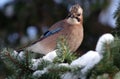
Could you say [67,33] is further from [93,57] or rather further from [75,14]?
[93,57]

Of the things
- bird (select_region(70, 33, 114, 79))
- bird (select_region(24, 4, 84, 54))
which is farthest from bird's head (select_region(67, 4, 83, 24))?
bird (select_region(70, 33, 114, 79))

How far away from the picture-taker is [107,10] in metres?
10.8

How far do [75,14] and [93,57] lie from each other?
6.76 feet

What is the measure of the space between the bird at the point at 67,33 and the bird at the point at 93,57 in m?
1.83

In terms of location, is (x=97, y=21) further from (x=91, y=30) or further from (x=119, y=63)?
(x=119, y=63)

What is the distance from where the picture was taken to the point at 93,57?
383cm

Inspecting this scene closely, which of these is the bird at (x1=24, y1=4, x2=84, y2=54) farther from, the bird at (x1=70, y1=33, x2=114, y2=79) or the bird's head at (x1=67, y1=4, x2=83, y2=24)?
the bird at (x1=70, y1=33, x2=114, y2=79)

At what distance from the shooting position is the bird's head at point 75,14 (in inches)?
227

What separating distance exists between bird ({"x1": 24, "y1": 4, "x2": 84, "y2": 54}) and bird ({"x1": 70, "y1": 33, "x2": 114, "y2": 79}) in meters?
1.83

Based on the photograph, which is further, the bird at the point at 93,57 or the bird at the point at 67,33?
the bird at the point at 67,33

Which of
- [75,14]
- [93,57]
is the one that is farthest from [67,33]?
[93,57]

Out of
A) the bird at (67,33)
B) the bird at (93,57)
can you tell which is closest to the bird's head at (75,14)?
the bird at (67,33)

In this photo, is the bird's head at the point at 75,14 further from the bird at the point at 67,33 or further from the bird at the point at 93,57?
the bird at the point at 93,57

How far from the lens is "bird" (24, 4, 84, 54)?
5809 mm
